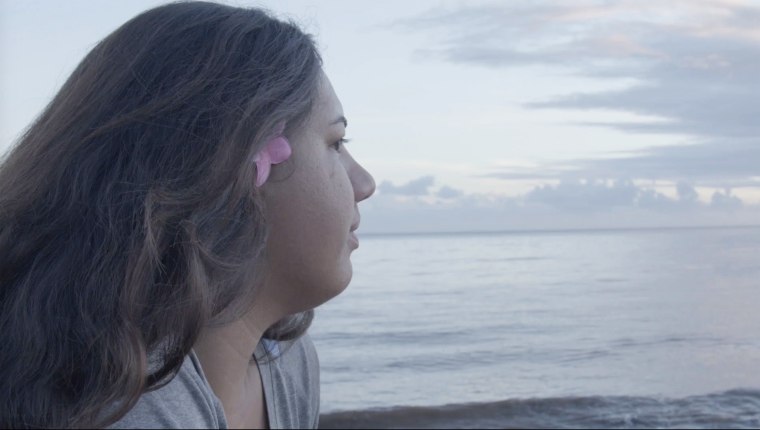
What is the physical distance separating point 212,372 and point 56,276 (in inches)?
13.5

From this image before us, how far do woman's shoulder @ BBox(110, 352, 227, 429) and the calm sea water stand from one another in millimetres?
1191

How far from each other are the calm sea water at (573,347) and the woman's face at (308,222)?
91 cm

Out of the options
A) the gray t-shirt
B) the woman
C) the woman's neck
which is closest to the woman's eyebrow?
the woman

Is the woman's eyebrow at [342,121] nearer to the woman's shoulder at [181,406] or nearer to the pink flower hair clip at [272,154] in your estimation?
the pink flower hair clip at [272,154]

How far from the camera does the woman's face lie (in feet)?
5.25

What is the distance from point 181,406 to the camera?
1.40 metres

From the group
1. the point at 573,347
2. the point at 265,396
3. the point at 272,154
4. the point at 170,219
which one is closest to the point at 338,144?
the point at 272,154

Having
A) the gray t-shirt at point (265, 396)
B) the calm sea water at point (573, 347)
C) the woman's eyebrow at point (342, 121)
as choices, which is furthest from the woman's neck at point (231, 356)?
the calm sea water at point (573, 347)

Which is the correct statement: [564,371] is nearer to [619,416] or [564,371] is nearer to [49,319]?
[619,416]

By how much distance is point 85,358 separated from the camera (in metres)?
1.38

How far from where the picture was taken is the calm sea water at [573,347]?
2797mm

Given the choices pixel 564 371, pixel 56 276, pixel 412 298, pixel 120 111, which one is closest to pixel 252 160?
pixel 120 111

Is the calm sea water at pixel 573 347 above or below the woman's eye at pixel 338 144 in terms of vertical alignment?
below

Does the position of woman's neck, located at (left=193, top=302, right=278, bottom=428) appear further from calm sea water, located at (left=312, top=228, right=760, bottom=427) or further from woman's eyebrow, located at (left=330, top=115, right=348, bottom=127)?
calm sea water, located at (left=312, top=228, right=760, bottom=427)
